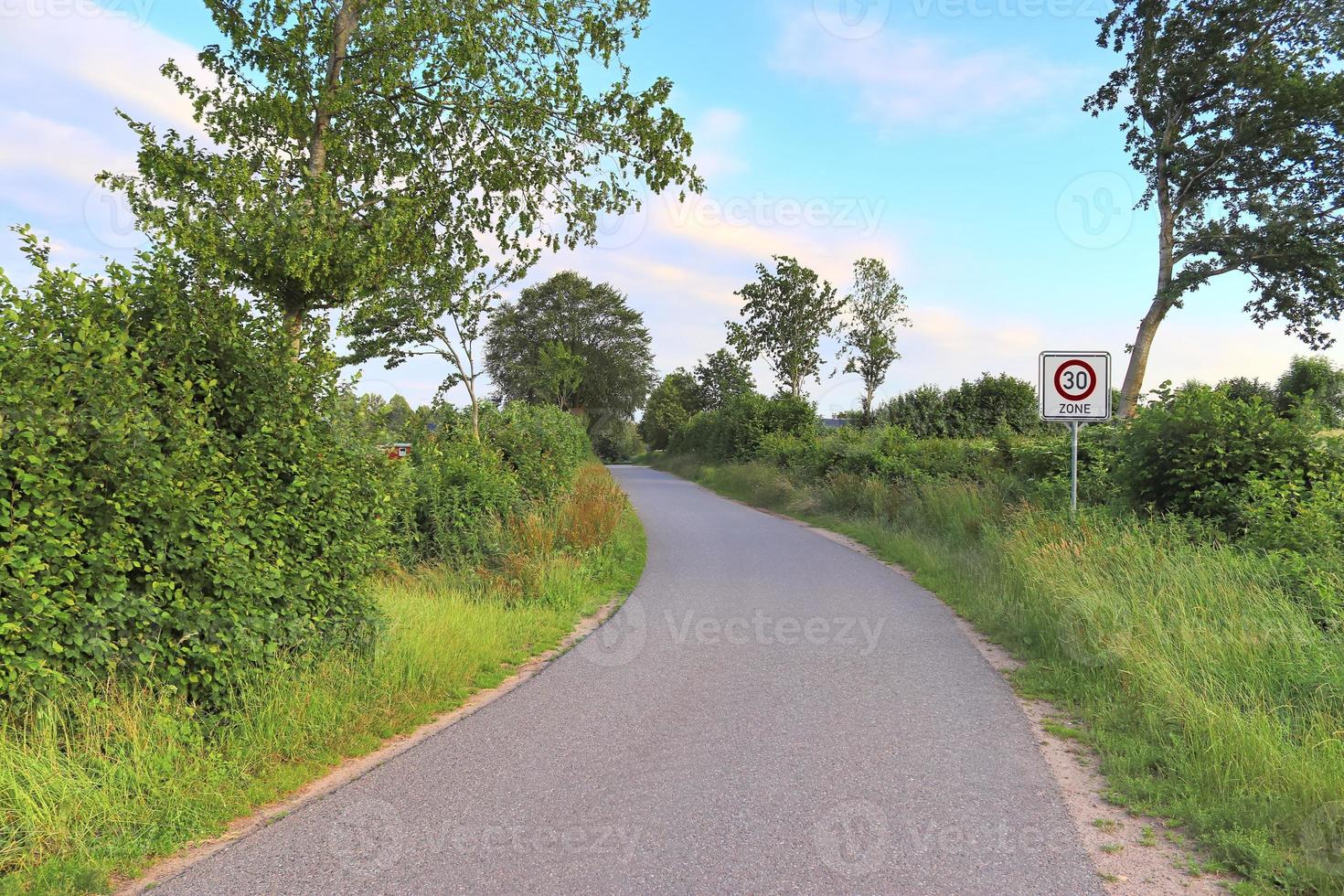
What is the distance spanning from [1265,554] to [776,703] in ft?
18.7

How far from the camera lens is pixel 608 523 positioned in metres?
12.5

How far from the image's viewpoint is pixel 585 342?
55.7 m

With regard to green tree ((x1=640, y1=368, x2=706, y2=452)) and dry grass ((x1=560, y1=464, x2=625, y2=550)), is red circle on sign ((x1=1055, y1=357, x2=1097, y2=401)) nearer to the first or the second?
dry grass ((x1=560, y1=464, x2=625, y2=550))

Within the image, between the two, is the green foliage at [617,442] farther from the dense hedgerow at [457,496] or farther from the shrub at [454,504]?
the shrub at [454,504]

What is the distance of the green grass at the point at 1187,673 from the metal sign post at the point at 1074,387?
1536mm

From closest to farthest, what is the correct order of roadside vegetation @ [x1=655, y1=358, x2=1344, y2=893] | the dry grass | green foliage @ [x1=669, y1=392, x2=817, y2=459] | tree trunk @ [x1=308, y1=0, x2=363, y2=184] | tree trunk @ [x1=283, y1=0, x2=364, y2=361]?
roadside vegetation @ [x1=655, y1=358, x2=1344, y2=893] < tree trunk @ [x1=283, y1=0, x2=364, y2=361] < tree trunk @ [x1=308, y1=0, x2=363, y2=184] < the dry grass < green foliage @ [x1=669, y1=392, x2=817, y2=459]

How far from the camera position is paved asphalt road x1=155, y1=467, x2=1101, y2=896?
3.07 m

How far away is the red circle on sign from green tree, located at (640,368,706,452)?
195ft

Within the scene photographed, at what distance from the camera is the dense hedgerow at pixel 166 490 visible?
3480mm

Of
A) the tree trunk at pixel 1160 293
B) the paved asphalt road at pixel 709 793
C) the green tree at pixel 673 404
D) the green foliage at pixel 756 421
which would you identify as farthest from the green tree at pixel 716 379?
the paved asphalt road at pixel 709 793

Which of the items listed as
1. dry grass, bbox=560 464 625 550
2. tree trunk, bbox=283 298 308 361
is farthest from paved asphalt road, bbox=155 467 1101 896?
dry grass, bbox=560 464 625 550

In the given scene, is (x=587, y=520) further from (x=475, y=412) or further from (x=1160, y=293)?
(x=1160, y=293)

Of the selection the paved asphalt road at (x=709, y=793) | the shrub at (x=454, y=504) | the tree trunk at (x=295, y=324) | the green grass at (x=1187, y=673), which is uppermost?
the tree trunk at (x=295, y=324)

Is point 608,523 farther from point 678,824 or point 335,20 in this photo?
point 678,824
